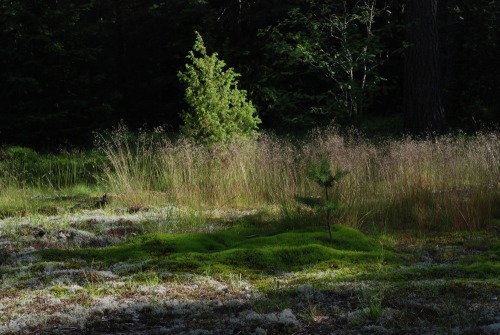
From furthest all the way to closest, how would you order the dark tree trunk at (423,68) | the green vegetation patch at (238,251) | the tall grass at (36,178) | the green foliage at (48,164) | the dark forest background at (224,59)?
the dark forest background at (224,59) < the dark tree trunk at (423,68) < the green foliage at (48,164) < the tall grass at (36,178) < the green vegetation patch at (238,251)

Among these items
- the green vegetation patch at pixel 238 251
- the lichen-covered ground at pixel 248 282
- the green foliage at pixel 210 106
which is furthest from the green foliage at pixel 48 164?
the green vegetation patch at pixel 238 251

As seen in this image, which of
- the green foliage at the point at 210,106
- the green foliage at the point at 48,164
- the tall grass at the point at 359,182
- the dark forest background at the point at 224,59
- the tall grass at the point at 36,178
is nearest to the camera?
the tall grass at the point at 359,182

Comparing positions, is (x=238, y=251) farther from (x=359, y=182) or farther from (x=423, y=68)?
(x=423, y=68)

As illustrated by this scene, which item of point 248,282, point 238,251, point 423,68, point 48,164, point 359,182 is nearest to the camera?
point 248,282

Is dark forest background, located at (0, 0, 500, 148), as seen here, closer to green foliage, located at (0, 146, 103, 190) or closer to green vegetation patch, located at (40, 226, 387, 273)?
green foliage, located at (0, 146, 103, 190)

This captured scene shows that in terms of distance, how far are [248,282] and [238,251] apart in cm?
74

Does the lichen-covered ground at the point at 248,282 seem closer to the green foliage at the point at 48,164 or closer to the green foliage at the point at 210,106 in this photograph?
the green foliage at the point at 210,106

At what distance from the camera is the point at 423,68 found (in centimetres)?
1375

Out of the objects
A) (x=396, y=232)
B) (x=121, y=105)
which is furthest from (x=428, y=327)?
(x=121, y=105)

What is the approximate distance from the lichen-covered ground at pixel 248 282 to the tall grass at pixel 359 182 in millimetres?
680

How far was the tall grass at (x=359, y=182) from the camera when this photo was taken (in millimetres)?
7605

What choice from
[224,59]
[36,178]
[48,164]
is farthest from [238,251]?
[224,59]

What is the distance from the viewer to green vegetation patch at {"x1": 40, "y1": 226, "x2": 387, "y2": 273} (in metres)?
5.22

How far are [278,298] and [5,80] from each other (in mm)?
18276
